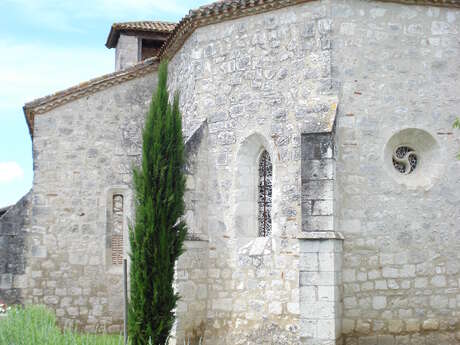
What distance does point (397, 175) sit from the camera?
1034 centimetres

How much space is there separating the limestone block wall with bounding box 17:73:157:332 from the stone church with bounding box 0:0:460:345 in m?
2.88

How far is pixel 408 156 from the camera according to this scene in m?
10.5

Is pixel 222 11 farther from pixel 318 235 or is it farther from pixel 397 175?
pixel 318 235

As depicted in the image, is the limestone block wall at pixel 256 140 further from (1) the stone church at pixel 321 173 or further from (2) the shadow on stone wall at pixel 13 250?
(2) the shadow on stone wall at pixel 13 250

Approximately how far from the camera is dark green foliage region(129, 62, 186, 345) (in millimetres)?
9383

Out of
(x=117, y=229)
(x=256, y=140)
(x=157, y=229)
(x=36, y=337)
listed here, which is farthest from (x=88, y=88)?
(x=36, y=337)

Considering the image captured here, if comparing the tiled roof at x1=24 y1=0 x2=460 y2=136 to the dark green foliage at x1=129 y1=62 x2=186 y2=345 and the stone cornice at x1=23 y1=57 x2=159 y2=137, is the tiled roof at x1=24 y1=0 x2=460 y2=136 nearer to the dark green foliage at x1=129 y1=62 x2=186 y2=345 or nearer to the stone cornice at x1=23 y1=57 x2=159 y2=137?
the stone cornice at x1=23 y1=57 x2=159 y2=137

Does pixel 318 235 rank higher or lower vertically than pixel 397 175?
lower

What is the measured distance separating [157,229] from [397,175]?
4.11 metres

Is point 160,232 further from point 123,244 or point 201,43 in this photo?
point 123,244

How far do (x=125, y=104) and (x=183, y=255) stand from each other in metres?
5.24

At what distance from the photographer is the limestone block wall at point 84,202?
14188 millimetres

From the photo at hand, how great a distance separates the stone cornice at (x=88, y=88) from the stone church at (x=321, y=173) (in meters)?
2.47

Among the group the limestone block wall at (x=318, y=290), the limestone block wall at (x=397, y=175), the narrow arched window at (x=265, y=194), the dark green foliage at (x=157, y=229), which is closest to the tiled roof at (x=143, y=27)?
the narrow arched window at (x=265, y=194)
